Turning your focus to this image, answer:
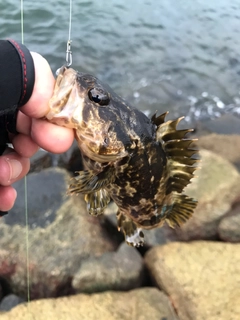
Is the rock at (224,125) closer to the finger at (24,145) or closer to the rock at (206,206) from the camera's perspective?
the rock at (206,206)

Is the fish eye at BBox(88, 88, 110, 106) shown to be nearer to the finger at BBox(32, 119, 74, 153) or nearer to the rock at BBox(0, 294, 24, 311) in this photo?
the finger at BBox(32, 119, 74, 153)

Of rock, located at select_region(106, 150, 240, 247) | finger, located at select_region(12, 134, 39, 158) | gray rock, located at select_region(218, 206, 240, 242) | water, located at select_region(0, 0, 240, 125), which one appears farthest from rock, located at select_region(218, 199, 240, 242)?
water, located at select_region(0, 0, 240, 125)

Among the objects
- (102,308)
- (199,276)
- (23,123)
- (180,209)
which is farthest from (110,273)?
(23,123)

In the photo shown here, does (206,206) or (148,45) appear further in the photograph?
(148,45)

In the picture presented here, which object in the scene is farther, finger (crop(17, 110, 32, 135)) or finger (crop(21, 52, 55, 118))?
finger (crop(17, 110, 32, 135))

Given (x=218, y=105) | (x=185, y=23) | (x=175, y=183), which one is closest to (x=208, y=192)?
(x=175, y=183)

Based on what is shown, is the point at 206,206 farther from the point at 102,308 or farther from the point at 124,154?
the point at 124,154

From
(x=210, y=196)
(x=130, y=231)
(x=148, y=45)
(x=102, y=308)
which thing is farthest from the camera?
(x=148, y=45)
